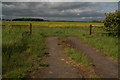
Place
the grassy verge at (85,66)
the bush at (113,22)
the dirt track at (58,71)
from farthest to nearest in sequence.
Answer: the bush at (113,22)
the grassy verge at (85,66)
the dirt track at (58,71)

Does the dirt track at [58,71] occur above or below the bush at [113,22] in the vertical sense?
below

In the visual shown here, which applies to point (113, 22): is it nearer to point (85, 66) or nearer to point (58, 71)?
point (85, 66)

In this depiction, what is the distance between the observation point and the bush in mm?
11870

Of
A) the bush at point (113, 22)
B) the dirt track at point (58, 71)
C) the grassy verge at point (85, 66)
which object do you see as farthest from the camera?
the bush at point (113, 22)

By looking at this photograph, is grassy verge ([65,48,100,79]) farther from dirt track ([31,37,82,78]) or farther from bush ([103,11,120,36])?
bush ([103,11,120,36])

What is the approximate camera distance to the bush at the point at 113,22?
11.9 metres

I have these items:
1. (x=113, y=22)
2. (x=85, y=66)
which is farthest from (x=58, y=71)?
(x=113, y=22)

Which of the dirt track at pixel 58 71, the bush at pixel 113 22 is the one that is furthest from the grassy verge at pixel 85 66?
the bush at pixel 113 22

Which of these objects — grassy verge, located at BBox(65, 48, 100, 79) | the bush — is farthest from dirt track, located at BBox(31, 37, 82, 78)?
the bush

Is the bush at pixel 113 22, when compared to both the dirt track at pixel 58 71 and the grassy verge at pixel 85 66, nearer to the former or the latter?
the grassy verge at pixel 85 66

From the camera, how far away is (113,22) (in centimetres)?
1266

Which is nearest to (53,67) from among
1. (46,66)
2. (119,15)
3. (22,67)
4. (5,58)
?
(46,66)

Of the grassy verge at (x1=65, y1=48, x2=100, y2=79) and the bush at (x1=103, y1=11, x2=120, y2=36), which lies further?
the bush at (x1=103, y1=11, x2=120, y2=36)

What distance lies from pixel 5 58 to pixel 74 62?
2.68 m
